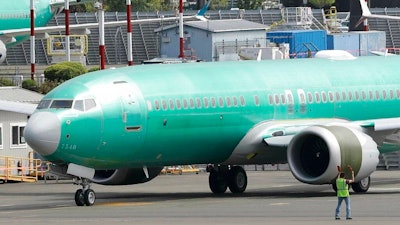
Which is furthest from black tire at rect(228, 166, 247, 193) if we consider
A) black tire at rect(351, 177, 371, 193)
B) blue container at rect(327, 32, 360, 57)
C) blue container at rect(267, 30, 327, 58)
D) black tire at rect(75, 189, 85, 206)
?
blue container at rect(267, 30, 327, 58)

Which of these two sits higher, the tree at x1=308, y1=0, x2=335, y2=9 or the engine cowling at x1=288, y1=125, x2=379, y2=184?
the engine cowling at x1=288, y1=125, x2=379, y2=184

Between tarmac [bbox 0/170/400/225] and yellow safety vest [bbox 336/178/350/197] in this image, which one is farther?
yellow safety vest [bbox 336/178/350/197]

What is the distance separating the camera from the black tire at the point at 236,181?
150ft

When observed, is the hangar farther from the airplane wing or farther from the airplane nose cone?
the airplane nose cone

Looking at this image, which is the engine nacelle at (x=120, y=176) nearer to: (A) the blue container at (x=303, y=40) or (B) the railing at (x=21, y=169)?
(B) the railing at (x=21, y=169)

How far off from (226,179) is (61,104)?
735 cm

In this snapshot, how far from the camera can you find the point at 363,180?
4406cm

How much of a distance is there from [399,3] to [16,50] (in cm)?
4312

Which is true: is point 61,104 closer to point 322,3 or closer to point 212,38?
point 212,38

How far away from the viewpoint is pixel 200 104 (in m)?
42.7

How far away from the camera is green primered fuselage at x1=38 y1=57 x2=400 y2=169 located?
40.7 m

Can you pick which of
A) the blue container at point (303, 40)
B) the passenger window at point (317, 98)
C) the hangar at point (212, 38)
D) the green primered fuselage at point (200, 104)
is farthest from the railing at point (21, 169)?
the blue container at point (303, 40)

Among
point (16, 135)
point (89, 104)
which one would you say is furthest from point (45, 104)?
point (16, 135)

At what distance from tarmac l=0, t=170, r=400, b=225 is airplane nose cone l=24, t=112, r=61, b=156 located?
1680 millimetres
